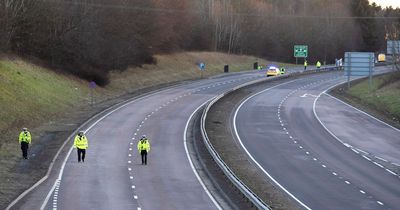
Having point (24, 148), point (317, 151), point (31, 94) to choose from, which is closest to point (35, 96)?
point (31, 94)

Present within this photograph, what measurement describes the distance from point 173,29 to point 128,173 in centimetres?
8077

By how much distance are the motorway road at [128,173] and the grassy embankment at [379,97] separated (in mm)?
17248

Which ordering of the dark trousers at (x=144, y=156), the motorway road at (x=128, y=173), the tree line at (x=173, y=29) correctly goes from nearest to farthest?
the motorway road at (x=128, y=173) → the dark trousers at (x=144, y=156) → the tree line at (x=173, y=29)

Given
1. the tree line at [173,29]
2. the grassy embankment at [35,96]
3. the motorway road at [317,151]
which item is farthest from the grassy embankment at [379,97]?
the tree line at [173,29]

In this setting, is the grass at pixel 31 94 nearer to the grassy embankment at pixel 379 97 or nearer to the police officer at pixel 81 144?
the police officer at pixel 81 144

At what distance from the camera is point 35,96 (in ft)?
165

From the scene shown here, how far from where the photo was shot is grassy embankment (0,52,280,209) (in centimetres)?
2941

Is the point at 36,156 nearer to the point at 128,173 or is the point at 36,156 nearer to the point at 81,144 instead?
the point at 81,144

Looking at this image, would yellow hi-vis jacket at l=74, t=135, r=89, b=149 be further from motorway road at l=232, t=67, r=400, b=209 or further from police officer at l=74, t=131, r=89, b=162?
motorway road at l=232, t=67, r=400, b=209

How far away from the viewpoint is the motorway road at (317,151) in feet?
89.6

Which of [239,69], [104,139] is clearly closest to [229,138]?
[104,139]

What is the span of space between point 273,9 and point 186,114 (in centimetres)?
11225

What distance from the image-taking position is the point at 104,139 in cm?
3972

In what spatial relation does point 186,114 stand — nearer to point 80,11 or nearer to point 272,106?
point 272,106
